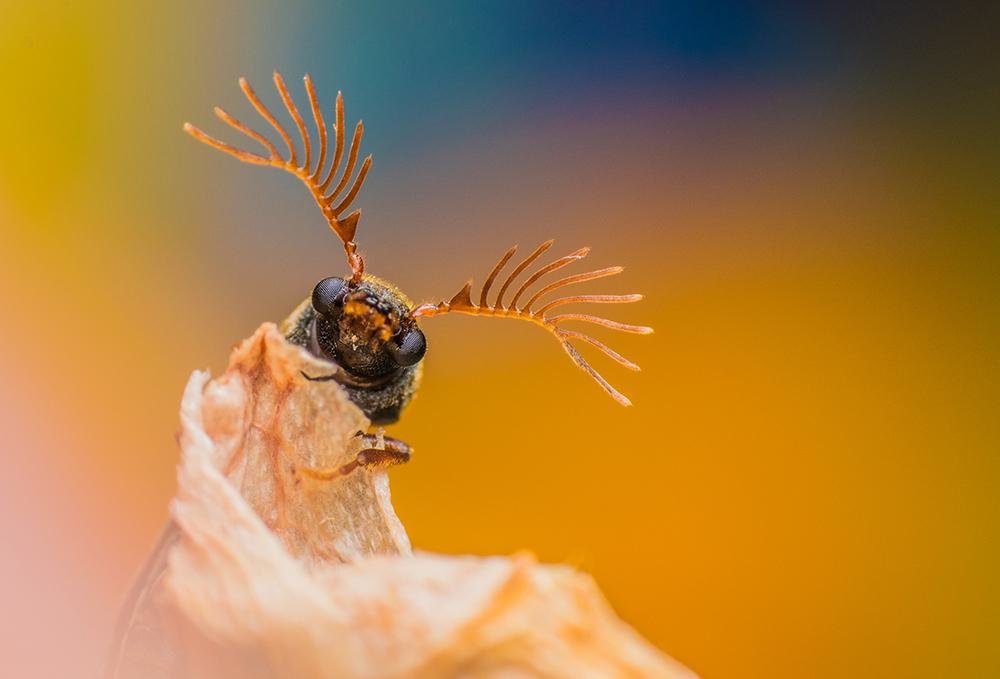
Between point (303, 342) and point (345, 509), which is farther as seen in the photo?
point (303, 342)

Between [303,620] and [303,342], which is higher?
[303,342]

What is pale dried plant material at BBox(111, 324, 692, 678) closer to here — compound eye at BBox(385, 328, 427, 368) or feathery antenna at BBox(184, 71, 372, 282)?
feathery antenna at BBox(184, 71, 372, 282)

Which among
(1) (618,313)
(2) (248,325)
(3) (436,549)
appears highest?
(1) (618,313)

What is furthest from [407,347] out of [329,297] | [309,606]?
[309,606]

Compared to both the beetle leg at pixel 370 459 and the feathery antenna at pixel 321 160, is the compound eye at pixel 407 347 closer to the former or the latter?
the feathery antenna at pixel 321 160

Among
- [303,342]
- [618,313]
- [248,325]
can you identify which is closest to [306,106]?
[248,325]

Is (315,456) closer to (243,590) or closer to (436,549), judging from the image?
(243,590)

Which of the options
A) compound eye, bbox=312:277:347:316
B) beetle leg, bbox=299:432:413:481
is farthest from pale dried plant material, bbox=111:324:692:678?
compound eye, bbox=312:277:347:316
